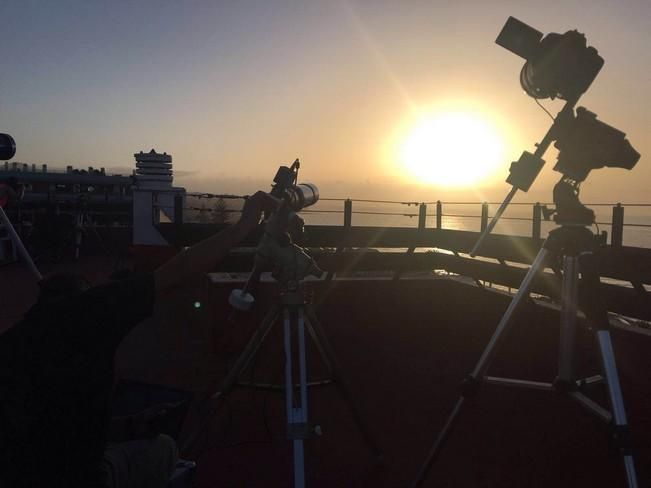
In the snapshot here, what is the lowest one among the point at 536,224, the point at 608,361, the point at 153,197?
the point at 608,361

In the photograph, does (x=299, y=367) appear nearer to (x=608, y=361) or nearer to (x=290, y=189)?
(x=290, y=189)

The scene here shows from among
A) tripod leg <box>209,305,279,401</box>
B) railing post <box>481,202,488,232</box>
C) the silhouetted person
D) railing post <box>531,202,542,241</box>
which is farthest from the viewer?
railing post <box>481,202,488,232</box>

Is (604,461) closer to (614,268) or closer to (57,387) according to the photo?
(614,268)

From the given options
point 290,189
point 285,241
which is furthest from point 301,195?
point 285,241

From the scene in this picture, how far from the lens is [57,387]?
56.6 inches

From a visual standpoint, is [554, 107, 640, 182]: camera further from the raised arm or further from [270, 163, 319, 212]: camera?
the raised arm

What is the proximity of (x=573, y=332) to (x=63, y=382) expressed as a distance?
1822 millimetres

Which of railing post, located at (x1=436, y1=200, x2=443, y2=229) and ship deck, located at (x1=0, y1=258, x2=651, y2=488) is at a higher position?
railing post, located at (x1=436, y1=200, x2=443, y2=229)

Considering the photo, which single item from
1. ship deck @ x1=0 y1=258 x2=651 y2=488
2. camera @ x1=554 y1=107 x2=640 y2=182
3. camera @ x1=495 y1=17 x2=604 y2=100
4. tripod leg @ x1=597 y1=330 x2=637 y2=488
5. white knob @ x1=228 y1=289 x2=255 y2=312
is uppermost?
camera @ x1=495 y1=17 x2=604 y2=100

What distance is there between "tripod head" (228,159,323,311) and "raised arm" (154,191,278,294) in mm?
187

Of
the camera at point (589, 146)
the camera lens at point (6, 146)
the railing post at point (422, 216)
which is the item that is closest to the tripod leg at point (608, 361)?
the camera at point (589, 146)

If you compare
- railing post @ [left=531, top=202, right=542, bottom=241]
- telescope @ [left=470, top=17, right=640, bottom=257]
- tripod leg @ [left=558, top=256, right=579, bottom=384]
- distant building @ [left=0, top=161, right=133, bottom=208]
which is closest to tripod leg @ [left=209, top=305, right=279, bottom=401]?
telescope @ [left=470, top=17, right=640, bottom=257]

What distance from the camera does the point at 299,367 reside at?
7.82 ft

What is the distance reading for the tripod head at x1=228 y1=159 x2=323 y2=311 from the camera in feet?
7.00
